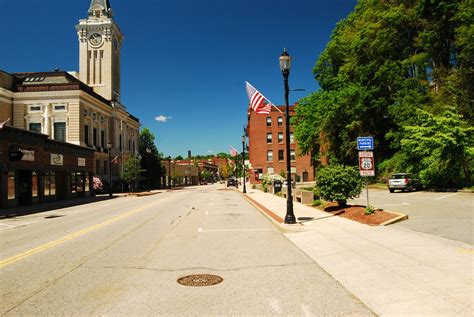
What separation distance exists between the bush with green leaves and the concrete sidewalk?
14.6 ft

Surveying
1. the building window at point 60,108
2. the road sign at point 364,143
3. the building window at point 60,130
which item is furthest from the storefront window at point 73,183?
the road sign at point 364,143

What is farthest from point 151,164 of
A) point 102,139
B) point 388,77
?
point 388,77

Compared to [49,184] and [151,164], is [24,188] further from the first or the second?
[151,164]

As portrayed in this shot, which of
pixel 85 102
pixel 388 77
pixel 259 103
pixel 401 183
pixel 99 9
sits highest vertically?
pixel 99 9

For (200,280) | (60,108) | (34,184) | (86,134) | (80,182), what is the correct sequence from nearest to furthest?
(200,280) → (34,184) → (80,182) → (60,108) → (86,134)

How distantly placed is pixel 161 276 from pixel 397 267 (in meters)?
4.54

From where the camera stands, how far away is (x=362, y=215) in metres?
15.6

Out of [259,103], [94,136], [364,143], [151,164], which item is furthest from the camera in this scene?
[151,164]

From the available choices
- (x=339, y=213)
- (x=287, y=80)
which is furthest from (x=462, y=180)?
(x=287, y=80)

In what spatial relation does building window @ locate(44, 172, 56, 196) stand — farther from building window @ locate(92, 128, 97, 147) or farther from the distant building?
building window @ locate(92, 128, 97, 147)

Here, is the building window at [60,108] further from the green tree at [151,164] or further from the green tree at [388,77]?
the green tree at [388,77]

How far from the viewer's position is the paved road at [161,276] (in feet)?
18.8

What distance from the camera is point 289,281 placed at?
7125 millimetres

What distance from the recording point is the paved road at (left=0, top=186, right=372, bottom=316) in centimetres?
573
